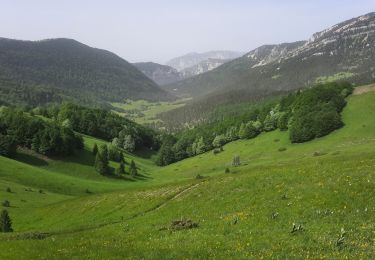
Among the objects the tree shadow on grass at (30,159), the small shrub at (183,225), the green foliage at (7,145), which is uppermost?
the small shrub at (183,225)

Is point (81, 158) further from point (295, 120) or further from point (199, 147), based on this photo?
point (295, 120)

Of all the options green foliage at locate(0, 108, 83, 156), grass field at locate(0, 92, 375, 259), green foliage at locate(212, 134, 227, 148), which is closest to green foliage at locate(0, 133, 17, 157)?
green foliage at locate(0, 108, 83, 156)

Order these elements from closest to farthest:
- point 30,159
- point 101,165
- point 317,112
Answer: point 317,112
point 30,159
point 101,165

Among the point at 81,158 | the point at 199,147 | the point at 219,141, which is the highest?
the point at 81,158

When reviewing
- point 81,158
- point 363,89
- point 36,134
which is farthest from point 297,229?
point 363,89

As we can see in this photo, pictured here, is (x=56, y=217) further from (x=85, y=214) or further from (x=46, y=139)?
(x=46, y=139)

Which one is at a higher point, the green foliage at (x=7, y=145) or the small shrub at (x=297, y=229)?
the small shrub at (x=297, y=229)

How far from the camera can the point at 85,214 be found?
183 feet

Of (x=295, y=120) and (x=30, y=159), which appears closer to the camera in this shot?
(x=30, y=159)

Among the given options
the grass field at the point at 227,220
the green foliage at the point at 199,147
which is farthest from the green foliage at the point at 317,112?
the grass field at the point at 227,220

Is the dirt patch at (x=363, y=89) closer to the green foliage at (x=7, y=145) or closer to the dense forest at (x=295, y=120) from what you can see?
the dense forest at (x=295, y=120)

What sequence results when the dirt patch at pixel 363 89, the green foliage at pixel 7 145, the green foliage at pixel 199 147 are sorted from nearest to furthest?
the green foliage at pixel 7 145
the dirt patch at pixel 363 89
the green foliage at pixel 199 147

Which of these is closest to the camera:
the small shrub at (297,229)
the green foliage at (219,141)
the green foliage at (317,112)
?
the small shrub at (297,229)

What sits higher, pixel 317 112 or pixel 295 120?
pixel 317 112
